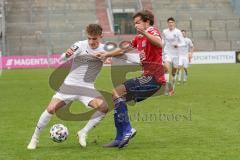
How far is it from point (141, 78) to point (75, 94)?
3.76 feet

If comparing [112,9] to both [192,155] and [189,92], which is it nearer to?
[189,92]

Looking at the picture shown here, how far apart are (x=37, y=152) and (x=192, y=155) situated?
2417mm

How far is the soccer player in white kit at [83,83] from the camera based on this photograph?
9.41 metres

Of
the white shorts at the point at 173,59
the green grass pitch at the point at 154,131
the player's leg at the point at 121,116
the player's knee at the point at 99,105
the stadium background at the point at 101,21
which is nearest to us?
the green grass pitch at the point at 154,131

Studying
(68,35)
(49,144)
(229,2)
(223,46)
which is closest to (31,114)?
(49,144)

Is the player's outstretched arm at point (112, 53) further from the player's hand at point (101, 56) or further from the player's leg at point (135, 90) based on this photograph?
the player's leg at point (135, 90)

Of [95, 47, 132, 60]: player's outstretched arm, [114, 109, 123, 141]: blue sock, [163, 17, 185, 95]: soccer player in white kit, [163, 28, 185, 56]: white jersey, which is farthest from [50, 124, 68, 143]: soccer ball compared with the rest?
[163, 28, 185, 56]: white jersey

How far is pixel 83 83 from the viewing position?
9641 mm

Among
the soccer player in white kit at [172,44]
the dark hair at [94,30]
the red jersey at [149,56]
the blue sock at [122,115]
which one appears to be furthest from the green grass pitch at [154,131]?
the soccer player in white kit at [172,44]

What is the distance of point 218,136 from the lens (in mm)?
10289

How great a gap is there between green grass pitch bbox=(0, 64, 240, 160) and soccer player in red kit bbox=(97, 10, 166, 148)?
33 centimetres

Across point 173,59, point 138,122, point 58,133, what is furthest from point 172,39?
point 58,133

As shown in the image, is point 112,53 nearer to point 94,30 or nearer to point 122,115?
point 94,30

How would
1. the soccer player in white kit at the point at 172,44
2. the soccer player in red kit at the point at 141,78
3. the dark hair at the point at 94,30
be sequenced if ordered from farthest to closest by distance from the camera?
the soccer player in white kit at the point at 172,44 → the dark hair at the point at 94,30 → the soccer player in red kit at the point at 141,78
